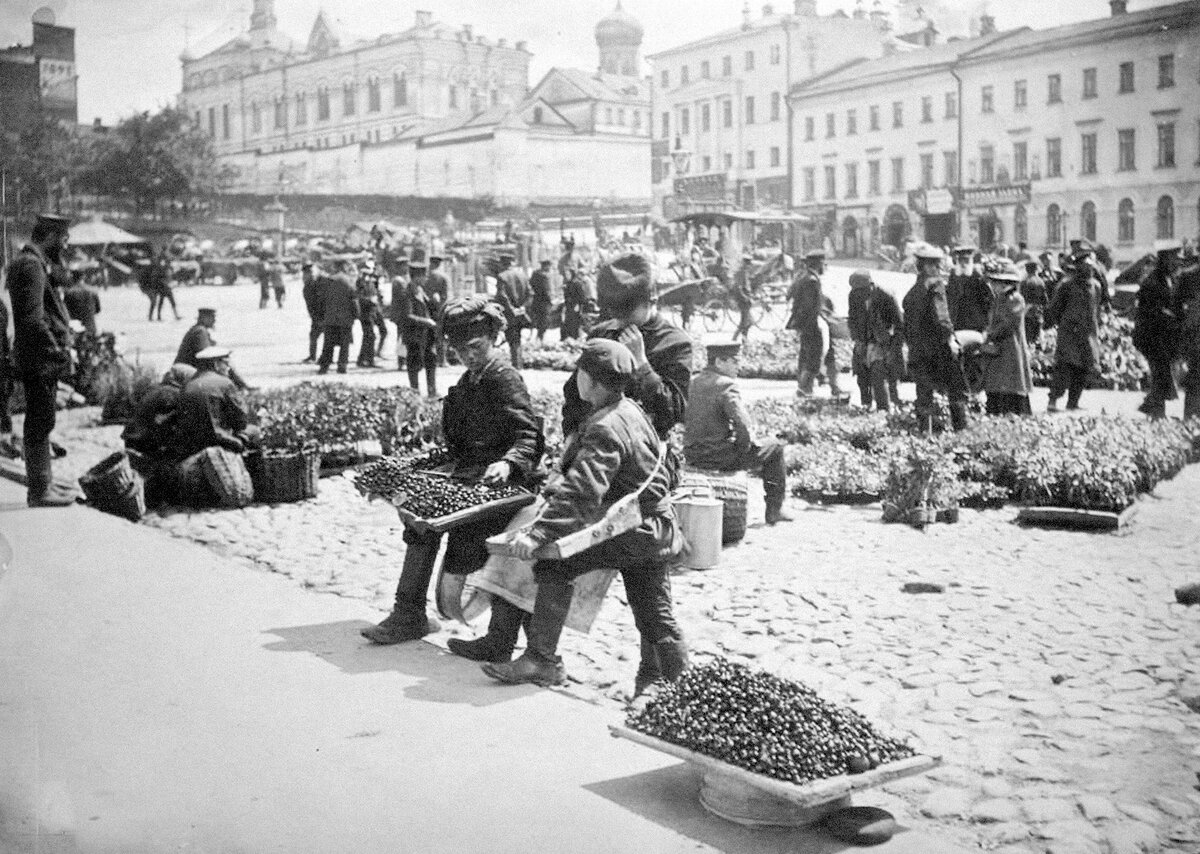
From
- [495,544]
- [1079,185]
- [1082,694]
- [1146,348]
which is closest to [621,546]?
[495,544]

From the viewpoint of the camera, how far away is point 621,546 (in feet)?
16.5

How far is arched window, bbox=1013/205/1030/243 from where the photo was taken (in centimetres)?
639

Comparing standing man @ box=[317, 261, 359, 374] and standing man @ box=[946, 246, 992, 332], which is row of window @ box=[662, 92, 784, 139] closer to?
standing man @ box=[946, 246, 992, 332]

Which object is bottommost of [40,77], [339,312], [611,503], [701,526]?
[701,526]

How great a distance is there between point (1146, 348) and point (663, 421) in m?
4.08

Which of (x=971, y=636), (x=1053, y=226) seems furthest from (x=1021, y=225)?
Answer: (x=971, y=636)

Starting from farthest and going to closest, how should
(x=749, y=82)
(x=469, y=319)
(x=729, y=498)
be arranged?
(x=749, y=82) < (x=729, y=498) < (x=469, y=319)

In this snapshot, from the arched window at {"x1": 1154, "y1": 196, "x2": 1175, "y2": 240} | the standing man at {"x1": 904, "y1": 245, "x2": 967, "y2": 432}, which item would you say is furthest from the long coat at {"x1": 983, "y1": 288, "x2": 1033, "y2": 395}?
the arched window at {"x1": 1154, "y1": 196, "x2": 1175, "y2": 240}

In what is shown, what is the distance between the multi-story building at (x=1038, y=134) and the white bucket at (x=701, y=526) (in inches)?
73.0

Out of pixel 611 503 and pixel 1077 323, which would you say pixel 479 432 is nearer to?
pixel 611 503

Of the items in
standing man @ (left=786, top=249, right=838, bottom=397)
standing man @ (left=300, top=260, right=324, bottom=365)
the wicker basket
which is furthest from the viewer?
standing man @ (left=300, top=260, right=324, bottom=365)

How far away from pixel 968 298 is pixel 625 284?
7.28 meters

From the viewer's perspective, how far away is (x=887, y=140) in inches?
287

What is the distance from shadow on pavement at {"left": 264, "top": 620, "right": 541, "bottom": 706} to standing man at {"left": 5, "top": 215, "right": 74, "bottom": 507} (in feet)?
11.0
